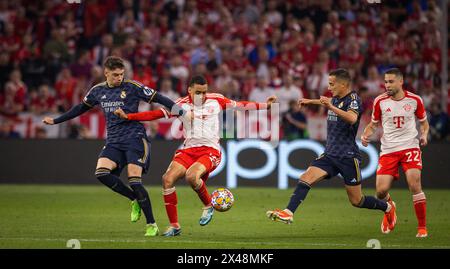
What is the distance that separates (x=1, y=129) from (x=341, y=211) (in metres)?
9.60

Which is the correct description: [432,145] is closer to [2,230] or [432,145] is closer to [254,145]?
[254,145]

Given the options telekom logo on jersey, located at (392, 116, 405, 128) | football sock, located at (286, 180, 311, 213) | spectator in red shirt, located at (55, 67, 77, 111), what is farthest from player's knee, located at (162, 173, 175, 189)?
spectator in red shirt, located at (55, 67, 77, 111)

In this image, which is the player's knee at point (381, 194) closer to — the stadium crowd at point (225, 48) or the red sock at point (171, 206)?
the red sock at point (171, 206)

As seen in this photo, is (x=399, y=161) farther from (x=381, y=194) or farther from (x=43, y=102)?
(x=43, y=102)

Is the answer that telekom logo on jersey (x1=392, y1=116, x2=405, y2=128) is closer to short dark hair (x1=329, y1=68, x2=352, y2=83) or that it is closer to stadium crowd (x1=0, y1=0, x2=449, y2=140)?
short dark hair (x1=329, y1=68, x2=352, y2=83)

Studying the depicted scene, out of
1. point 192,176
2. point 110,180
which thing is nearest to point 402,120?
point 192,176

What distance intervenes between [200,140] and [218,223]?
1.64 meters

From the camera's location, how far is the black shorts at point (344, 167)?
1216 centimetres

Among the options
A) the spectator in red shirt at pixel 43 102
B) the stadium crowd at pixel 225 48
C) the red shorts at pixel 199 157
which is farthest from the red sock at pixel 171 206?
the spectator in red shirt at pixel 43 102

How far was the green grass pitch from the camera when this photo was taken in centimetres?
1109

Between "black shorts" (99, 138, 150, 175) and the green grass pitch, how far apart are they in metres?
0.92

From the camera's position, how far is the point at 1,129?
2189 cm

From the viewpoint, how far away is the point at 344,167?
39.9 ft
